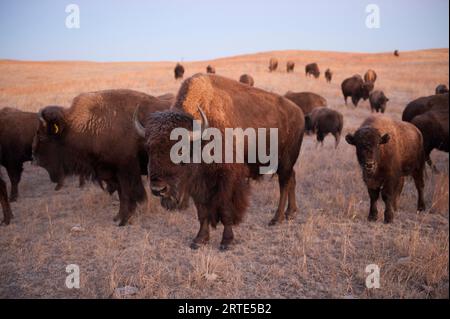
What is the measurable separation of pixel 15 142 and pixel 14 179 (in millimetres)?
874

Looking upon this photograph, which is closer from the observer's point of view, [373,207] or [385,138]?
[385,138]

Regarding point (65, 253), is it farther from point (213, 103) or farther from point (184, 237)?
point (213, 103)

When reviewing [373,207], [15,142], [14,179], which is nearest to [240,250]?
[373,207]

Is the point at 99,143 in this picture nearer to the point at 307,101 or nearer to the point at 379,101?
the point at 307,101

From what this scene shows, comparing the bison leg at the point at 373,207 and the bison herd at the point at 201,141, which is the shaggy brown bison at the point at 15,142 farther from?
the bison leg at the point at 373,207

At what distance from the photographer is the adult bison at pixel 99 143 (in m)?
5.89

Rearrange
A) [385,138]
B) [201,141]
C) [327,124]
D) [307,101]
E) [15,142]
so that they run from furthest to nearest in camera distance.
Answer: [307,101] < [327,124] < [15,142] < [385,138] < [201,141]

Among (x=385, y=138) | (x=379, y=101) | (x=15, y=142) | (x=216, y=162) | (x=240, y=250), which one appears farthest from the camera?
(x=379, y=101)

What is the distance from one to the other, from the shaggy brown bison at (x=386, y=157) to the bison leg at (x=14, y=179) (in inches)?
277

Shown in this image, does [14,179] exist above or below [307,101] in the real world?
below

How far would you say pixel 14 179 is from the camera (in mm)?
7473

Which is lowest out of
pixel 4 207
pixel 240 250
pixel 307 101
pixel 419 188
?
pixel 240 250

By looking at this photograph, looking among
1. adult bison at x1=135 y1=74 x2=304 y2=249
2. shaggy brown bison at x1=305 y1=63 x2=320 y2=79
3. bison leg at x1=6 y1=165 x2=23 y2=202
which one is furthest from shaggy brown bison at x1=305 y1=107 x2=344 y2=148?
shaggy brown bison at x1=305 y1=63 x2=320 y2=79

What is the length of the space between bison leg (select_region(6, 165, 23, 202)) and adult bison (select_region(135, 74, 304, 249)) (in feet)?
14.9
